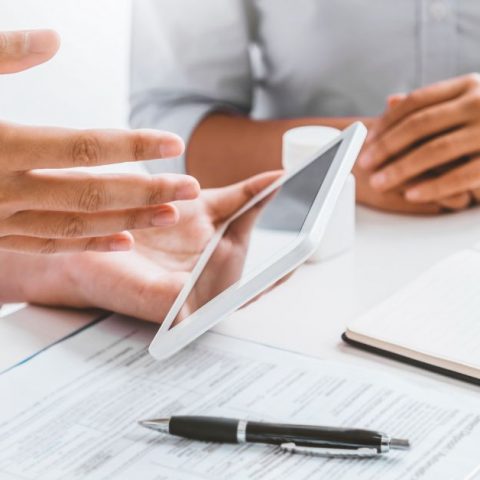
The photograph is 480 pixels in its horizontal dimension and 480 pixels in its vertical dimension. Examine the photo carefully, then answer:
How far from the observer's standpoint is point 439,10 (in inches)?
41.3

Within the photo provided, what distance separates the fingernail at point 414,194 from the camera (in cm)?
85

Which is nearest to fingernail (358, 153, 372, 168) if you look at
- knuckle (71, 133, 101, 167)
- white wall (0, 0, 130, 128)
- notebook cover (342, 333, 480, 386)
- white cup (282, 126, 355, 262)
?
white cup (282, 126, 355, 262)

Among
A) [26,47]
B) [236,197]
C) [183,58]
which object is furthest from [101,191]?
[183,58]

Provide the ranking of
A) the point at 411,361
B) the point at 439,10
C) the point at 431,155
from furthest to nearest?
the point at 439,10 → the point at 431,155 → the point at 411,361

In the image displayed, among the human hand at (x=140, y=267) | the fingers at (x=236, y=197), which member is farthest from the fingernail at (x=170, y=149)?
the fingers at (x=236, y=197)

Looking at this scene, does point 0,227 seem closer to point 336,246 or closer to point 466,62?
point 336,246

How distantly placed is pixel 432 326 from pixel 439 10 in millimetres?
589

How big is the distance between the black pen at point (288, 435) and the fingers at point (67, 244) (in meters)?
0.16

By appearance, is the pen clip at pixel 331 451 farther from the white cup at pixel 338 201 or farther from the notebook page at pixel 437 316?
the white cup at pixel 338 201

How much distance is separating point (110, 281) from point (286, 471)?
9.7 inches

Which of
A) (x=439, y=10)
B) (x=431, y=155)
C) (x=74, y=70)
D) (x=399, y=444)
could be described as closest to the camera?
(x=399, y=444)

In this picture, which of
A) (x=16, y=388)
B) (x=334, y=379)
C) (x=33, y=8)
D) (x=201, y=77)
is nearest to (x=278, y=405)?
(x=334, y=379)

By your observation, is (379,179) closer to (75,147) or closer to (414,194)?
(414,194)

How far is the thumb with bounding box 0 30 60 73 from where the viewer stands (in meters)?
0.49
